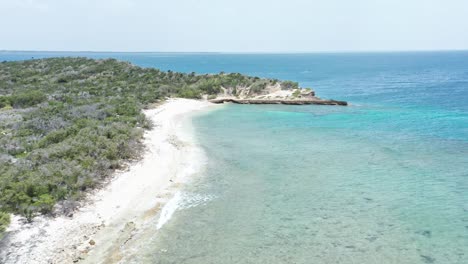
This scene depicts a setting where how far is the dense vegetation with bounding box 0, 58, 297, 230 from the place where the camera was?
1845 centimetres

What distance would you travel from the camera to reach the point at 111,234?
54.0 feet

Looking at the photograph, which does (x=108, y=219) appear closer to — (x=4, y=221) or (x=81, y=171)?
(x=4, y=221)

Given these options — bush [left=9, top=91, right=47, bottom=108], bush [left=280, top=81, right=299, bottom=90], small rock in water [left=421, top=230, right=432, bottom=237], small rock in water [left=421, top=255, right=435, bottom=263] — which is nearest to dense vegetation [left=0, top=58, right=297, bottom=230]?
bush [left=9, top=91, right=47, bottom=108]

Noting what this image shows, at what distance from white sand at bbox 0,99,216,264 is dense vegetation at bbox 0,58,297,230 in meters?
1.03

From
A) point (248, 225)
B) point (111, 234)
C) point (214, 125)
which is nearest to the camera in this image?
point (111, 234)

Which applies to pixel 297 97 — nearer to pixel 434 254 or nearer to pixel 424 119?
pixel 424 119

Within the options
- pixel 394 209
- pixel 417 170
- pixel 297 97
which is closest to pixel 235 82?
pixel 297 97

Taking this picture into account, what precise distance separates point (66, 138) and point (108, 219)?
1192 cm

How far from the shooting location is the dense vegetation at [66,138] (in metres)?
18.5

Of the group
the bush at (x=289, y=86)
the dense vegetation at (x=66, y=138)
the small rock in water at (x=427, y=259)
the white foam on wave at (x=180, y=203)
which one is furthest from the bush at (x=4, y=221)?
the bush at (x=289, y=86)

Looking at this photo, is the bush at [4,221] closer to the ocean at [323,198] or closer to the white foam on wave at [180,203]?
the ocean at [323,198]

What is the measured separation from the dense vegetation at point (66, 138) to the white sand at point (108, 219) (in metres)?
1.03

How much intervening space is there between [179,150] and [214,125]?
11794 mm

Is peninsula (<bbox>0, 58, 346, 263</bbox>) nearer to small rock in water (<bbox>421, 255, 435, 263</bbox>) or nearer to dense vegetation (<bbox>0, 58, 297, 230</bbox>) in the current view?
dense vegetation (<bbox>0, 58, 297, 230</bbox>)
